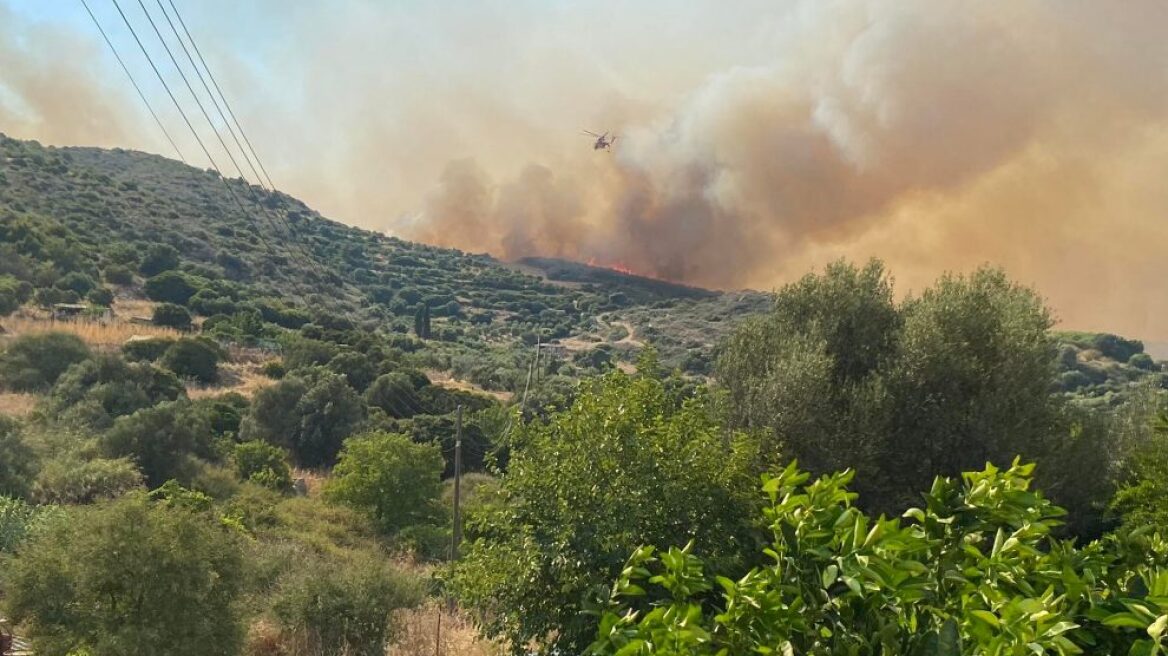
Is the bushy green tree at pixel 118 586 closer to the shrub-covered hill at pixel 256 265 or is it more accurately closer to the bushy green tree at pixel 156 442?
the bushy green tree at pixel 156 442

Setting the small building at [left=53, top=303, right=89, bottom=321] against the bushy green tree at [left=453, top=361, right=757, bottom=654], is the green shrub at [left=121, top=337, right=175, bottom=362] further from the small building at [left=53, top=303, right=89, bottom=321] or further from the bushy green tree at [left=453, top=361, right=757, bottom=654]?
the bushy green tree at [left=453, top=361, right=757, bottom=654]

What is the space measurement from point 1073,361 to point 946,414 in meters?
77.2

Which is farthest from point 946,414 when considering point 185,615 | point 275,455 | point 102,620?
point 275,455

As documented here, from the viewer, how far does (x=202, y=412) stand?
134 ft

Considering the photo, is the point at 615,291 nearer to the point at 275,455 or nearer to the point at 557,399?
the point at 275,455

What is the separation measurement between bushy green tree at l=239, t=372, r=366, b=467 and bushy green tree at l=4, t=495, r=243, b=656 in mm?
32443

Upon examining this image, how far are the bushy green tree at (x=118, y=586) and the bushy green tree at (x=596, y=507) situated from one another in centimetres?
424

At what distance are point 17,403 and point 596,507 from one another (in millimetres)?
39682

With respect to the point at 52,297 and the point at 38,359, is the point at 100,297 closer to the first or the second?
the point at 52,297

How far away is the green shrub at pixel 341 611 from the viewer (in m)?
15.8

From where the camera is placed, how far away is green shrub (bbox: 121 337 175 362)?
4831 centimetres

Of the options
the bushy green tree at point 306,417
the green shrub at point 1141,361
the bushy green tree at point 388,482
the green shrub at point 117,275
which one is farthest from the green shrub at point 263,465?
the green shrub at point 1141,361

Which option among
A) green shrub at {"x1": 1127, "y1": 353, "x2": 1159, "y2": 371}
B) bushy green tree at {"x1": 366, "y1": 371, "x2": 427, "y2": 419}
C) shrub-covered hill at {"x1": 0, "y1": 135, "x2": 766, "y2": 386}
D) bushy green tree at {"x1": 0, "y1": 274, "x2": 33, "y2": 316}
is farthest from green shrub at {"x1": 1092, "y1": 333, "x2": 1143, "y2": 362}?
bushy green tree at {"x1": 0, "y1": 274, "x2": 33, "y2": 316}

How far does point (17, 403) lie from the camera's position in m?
39.0
